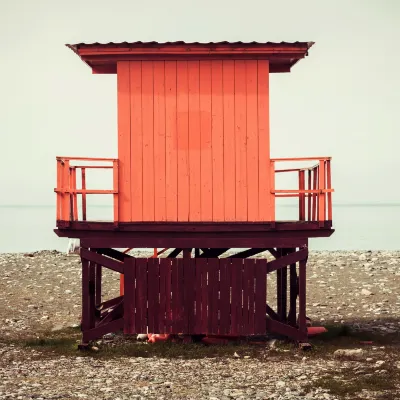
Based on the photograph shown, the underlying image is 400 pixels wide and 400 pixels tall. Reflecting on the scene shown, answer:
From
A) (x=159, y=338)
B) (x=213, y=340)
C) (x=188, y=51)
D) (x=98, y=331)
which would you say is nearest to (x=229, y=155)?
(x=188, y=51)

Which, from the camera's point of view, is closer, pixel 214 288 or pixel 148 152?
pixel 148 152

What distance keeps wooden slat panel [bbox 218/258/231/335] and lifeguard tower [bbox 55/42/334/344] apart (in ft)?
0.07

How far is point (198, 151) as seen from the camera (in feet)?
59.7

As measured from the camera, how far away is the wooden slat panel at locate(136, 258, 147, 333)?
1842 cm

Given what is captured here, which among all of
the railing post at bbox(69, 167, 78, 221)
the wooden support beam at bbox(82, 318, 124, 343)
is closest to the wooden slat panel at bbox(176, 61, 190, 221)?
the railing post at bbox(69, 167, 78, 221)

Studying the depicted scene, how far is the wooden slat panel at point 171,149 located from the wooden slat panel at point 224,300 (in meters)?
1.55

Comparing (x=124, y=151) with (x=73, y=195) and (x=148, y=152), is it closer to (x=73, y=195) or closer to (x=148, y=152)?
(x=148, y=152)

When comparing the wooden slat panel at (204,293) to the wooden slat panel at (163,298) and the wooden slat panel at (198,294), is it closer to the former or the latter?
the wooden slat panel at (198,294)

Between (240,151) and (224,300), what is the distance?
3.36 m

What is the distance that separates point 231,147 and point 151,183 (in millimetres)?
1952

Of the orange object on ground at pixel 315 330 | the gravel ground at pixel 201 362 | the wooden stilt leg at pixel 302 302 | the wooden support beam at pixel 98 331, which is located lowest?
the gravel ground at pixel 201 362

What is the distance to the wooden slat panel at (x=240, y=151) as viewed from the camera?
59.6ft

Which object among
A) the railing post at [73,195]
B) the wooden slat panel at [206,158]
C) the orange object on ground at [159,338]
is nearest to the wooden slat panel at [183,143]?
the wooden slat panel at [206,158]

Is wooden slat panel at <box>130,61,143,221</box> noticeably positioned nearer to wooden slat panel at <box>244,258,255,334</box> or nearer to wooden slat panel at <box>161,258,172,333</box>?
wooden slat panel at <box>161,258,172,333</box>
